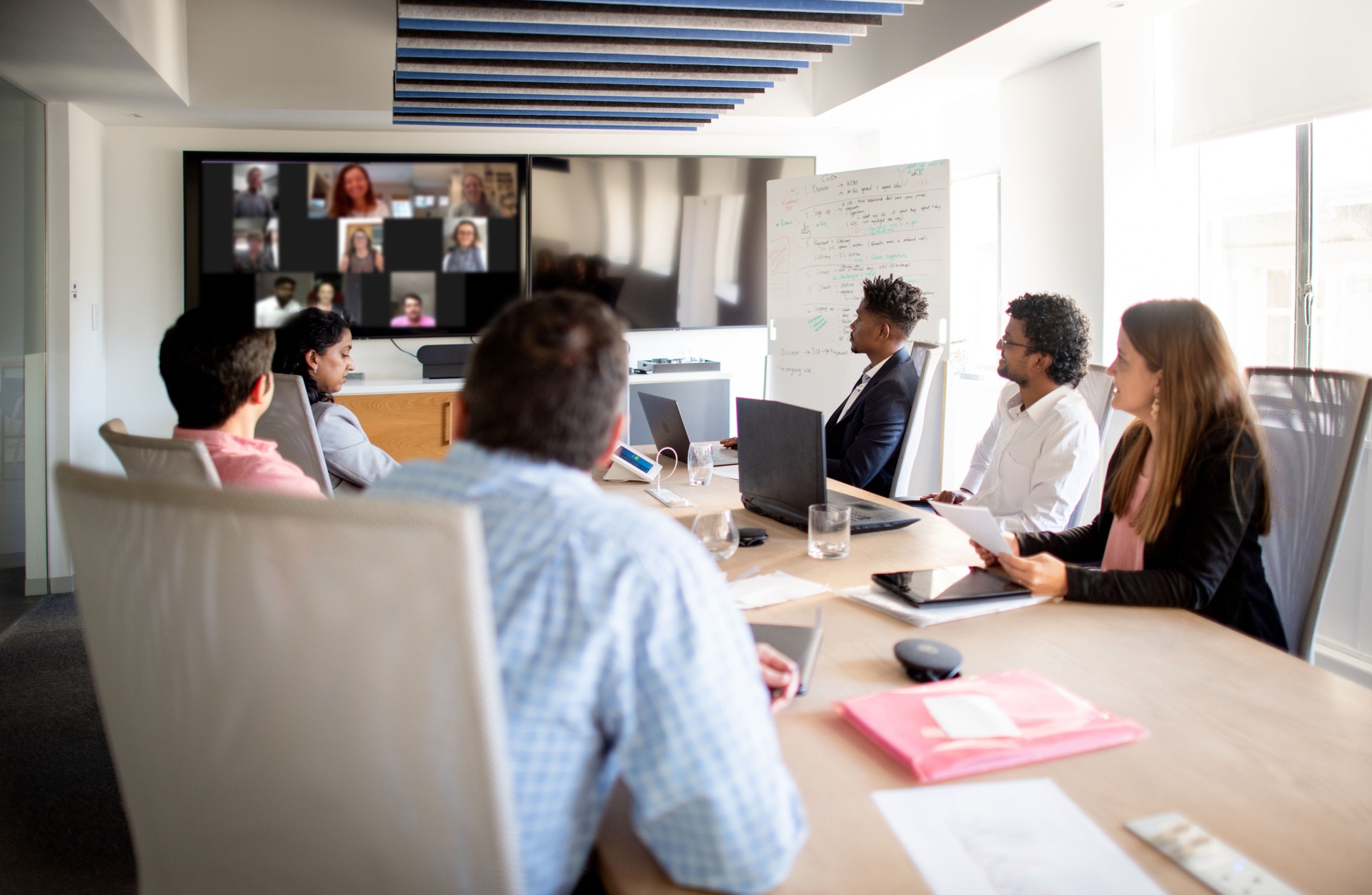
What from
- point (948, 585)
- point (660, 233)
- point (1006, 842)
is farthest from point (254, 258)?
point (1006, 842)

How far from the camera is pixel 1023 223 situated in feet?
15.0

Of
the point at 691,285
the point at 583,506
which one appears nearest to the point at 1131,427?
the point at 583,506

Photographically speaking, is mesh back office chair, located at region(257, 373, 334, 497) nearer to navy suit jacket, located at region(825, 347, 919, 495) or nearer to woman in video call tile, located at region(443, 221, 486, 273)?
navy suit jacket, located at region(825, 347, 919, 495)

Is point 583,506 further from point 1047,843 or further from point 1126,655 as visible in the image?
point 1126,655

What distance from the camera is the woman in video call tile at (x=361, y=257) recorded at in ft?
18.1

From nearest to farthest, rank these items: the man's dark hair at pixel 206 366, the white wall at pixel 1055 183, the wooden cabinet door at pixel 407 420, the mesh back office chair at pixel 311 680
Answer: the mesh back office chair at pixel 311 680 < the man's dark hair at pixel 206 366 < the white wall at pixel 1055 183 < the wooden cabinet door at pixel 407 420

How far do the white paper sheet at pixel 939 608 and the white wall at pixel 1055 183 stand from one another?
2.60 m

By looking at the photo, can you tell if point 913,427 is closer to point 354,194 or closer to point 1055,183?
point 1055,183

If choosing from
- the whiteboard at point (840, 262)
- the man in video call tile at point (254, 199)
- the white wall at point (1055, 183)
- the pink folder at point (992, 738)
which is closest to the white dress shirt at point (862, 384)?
the whiteboard at point (840, 262)

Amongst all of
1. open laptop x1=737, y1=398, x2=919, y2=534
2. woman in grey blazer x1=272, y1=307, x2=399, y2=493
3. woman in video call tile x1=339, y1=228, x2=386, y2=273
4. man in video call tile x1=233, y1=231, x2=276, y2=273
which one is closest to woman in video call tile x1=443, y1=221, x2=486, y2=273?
woman in video call tile x1=339, y1=228, x2=386, y2=273

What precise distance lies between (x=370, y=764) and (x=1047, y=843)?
2.17 feet

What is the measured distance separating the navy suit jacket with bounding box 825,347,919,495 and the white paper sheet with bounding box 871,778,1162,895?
2.12 metres

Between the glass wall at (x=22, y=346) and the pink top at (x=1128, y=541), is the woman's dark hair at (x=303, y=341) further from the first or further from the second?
the pink top at (x=1128, y=541)

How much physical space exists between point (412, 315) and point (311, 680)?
5.22m
